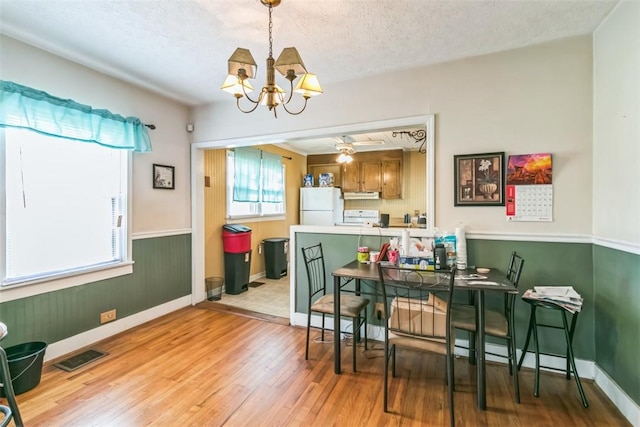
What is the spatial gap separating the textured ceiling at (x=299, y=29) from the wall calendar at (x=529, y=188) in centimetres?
95

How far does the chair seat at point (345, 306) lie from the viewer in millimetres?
2414

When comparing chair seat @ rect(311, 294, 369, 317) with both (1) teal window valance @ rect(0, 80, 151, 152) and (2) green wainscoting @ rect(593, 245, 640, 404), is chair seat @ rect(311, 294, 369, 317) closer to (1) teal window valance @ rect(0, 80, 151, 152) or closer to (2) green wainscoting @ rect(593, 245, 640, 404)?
(2) green wainscoting @ rect(593, 245, 640, 404)

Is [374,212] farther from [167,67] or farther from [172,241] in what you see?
[167,67]

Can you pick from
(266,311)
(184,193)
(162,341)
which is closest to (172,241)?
(184,193)

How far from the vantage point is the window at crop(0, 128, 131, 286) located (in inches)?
91.4

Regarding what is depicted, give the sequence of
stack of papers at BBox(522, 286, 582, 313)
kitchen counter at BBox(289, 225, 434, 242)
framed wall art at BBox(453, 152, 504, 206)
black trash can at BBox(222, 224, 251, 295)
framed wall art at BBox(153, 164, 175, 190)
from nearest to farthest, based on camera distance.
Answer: stack of papers at BBox(522, 286, 582, 313) < framed wall art at BBox(453, 152, 504, 206) < kitchen counter at BBox(289, 225, 434, 242) < framed wall art at BBox(153, 164, 175, 190) < black trash can at BBox(222, 224, 251, 295)

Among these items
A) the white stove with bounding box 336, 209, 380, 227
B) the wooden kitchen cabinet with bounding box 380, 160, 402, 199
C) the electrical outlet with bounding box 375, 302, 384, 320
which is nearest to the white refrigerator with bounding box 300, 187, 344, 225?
the white stove with bounding box 336, 209, 380, 227

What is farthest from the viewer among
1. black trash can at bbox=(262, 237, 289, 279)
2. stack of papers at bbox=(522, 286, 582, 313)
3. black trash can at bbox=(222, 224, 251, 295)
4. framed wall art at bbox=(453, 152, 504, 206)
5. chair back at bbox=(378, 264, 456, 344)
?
black trash can at bbox=(262, 237, 289, 279)

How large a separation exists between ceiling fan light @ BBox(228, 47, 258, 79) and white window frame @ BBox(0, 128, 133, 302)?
6.40ft

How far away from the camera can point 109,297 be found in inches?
118

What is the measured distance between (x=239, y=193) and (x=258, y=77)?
2065 millimetres

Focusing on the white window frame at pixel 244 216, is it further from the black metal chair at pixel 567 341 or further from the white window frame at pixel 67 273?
the black metal chair at pixel 567 341

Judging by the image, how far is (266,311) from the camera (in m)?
3.71

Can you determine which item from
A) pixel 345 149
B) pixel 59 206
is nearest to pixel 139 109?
pixel 59 206
